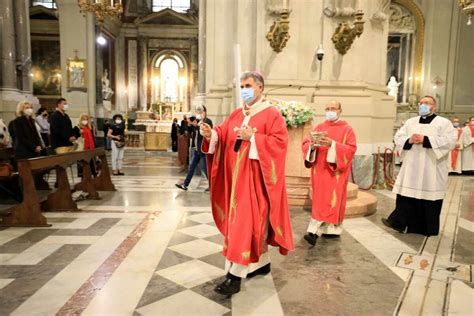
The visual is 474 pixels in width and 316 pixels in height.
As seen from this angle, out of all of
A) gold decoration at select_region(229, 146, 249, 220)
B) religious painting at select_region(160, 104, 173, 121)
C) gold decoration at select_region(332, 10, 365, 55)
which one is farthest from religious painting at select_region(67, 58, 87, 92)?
gold decoration at select_region(229, 146, 249, 220)

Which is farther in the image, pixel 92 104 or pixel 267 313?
pixel 92 104

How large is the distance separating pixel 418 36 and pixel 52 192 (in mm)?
17422

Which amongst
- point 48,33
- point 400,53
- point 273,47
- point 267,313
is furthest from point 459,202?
point 48,33

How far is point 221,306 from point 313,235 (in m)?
Result: 1.81

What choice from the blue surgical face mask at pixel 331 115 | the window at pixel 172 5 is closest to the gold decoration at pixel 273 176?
the blue surgical face mask at pixel 331 115

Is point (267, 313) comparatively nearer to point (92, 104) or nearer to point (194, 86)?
point (92, 104)

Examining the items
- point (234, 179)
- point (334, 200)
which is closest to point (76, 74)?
point (334, 200)

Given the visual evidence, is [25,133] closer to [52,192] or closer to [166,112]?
[52,192]

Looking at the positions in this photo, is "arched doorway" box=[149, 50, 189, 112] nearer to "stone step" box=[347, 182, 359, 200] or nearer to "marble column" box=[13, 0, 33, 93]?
Answer: "marble column" box=[13, 0, 33, 93]

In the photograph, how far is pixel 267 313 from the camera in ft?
8.88

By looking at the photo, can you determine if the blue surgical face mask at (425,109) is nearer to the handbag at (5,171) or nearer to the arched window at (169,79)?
the handbag at (5,171)

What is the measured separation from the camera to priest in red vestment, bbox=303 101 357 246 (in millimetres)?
4305

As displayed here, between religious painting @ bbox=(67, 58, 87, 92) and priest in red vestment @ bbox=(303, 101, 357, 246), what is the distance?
645 inches

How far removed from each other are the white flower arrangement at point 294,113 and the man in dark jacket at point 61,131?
14.0 ft
